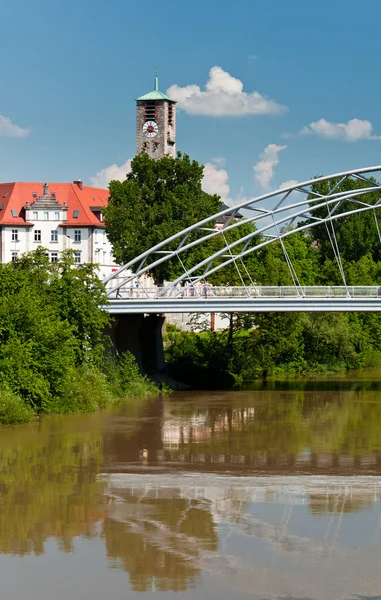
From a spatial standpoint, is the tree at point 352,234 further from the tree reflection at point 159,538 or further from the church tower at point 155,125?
the tree reflection at point 159,538

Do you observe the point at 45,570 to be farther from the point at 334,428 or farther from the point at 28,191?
the point at 28,191

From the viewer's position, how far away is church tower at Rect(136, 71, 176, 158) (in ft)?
288

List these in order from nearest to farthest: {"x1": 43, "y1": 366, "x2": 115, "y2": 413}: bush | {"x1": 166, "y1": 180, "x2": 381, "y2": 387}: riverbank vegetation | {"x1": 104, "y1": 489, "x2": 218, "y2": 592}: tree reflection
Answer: {"x1": 104, "y1": 489, "x2": 218, "y2": 592}: tree reflection
{"x1": 43, "y1": 366, "x2": 115, "y2": 413}: bush
{"x1": 166, "y1": 180, "x2": 381, "y2": 387}: riverbank vegetation

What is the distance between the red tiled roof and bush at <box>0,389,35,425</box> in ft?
171

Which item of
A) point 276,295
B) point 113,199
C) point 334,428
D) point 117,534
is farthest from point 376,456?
point 113,199

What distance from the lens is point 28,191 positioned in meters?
86.7

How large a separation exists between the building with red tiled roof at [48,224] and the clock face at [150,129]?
803 cm

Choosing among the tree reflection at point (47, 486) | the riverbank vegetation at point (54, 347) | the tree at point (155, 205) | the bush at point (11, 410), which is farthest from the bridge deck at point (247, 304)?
the tree at point (155, 205)

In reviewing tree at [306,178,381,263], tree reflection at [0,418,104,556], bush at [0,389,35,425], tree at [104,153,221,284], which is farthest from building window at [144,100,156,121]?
tree reflection at [0,418,104,556]

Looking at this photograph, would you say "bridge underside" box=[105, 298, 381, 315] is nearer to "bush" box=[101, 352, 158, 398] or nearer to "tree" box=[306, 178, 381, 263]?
"bush" box=[101, 352, 158, 398]

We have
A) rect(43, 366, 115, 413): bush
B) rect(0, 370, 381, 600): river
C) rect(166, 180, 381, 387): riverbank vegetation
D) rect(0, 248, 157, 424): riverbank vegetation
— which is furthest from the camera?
rect(166, 180, 381, 387): riverbank vegetation

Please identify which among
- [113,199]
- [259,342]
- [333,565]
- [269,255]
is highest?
[113,199]

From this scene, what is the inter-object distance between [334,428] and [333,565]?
55.1ft

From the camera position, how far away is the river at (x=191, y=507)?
57.1ft
